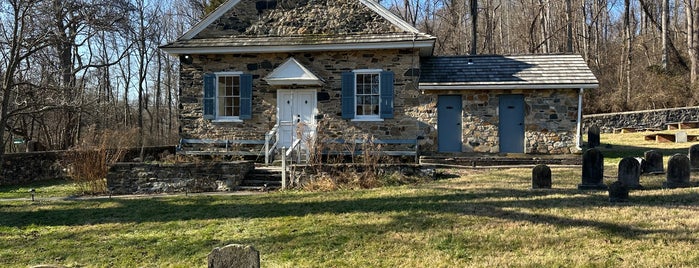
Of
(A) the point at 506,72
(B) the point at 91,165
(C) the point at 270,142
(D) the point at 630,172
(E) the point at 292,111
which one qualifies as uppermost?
(A) the point at 506,72

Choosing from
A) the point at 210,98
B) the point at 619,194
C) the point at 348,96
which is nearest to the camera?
the point at 619,194

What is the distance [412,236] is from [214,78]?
11.3 m

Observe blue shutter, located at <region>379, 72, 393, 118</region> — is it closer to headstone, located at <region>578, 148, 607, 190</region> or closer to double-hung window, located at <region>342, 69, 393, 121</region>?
double-hung window, located at <region>342, 69, 393, 121</region>

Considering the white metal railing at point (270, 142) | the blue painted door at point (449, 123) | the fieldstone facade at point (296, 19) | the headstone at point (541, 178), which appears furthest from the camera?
the fieldstone facade at point (296, 19)

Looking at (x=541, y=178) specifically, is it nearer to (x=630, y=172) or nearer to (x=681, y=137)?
(x=630, y=172)

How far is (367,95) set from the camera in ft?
50.1

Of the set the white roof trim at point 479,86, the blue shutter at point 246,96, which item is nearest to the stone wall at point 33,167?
the blue shutter at point 246,96

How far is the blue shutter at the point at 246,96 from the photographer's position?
15492mm

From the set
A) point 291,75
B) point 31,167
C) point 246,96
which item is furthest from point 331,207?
point 31,167

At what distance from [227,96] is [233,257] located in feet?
43.6

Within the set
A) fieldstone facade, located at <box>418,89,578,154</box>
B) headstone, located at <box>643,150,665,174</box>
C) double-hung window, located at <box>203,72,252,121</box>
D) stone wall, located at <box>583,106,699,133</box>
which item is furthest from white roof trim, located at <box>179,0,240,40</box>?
stone wall, located at <box>583,106,699,133</box>

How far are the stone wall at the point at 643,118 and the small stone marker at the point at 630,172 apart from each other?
1949 cm

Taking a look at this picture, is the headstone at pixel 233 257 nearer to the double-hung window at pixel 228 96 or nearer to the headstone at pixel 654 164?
the headstone at pixel 654 164

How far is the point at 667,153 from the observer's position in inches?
609
